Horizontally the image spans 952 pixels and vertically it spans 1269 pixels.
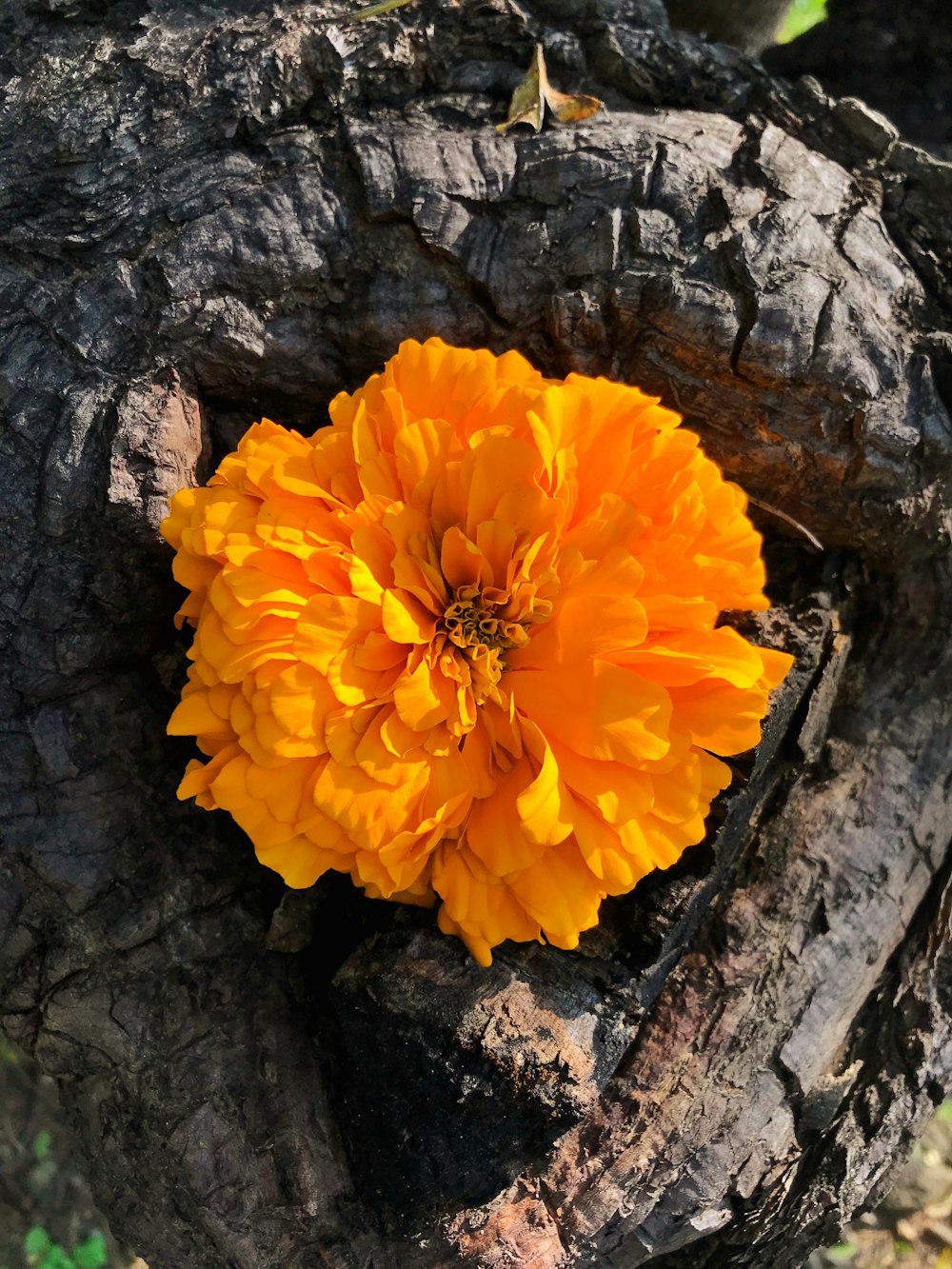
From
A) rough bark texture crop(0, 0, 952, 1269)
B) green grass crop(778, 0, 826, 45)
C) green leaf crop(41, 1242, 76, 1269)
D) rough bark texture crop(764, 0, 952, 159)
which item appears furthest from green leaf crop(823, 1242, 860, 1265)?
green grass crop(778, 0, 826, 45)

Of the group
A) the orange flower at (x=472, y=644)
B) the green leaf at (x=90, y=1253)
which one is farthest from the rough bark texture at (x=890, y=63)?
the green leaf at (x=90, y=1253)

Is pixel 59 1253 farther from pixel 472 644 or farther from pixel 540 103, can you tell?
pixel 540 103

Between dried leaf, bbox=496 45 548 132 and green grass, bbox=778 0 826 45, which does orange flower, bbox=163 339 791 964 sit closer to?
dried leaf, bbox=496 45 548 132

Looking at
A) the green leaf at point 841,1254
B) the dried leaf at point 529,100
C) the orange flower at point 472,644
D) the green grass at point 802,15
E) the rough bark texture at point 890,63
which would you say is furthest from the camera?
the green grass at point 802,15

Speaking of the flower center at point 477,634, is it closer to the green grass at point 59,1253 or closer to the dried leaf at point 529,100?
the dried leaf at point 529,100

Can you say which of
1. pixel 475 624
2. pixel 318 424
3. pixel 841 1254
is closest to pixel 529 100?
pixel 318 424

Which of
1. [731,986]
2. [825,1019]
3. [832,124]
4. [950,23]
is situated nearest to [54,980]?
[731,986]

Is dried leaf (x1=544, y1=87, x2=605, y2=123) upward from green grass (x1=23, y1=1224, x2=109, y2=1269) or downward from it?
upward
